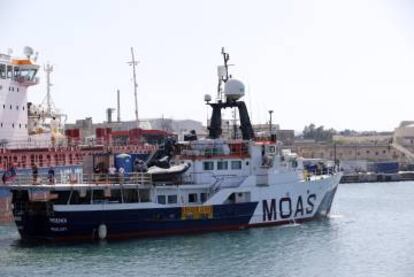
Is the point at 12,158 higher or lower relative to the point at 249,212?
higher

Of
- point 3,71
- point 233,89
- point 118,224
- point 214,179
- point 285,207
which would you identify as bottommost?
point 118,224

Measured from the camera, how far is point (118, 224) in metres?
38.1

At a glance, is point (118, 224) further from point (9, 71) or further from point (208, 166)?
point (9, 71)

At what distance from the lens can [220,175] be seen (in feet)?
138

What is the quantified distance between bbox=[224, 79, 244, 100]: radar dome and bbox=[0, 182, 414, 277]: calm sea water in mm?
8292

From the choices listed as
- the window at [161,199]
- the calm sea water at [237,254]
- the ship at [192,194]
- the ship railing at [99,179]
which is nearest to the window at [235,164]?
the ship at [192,194]

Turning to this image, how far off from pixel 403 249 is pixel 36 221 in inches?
728

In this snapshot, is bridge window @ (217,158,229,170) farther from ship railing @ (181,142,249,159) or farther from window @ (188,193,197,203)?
window @ (188,193,197,203)

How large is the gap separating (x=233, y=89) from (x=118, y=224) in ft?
37.7

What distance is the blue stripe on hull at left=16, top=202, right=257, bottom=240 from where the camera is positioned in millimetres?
37406

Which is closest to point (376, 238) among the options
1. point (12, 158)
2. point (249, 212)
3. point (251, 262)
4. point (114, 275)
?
point (249, 212)

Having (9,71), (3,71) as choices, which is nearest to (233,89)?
(3,71)

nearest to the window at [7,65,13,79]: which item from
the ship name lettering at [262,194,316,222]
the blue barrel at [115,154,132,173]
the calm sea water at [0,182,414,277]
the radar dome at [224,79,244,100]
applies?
the calm sea water at [0,182,414,277]

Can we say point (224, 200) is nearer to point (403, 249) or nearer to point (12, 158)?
point (403, 249)
